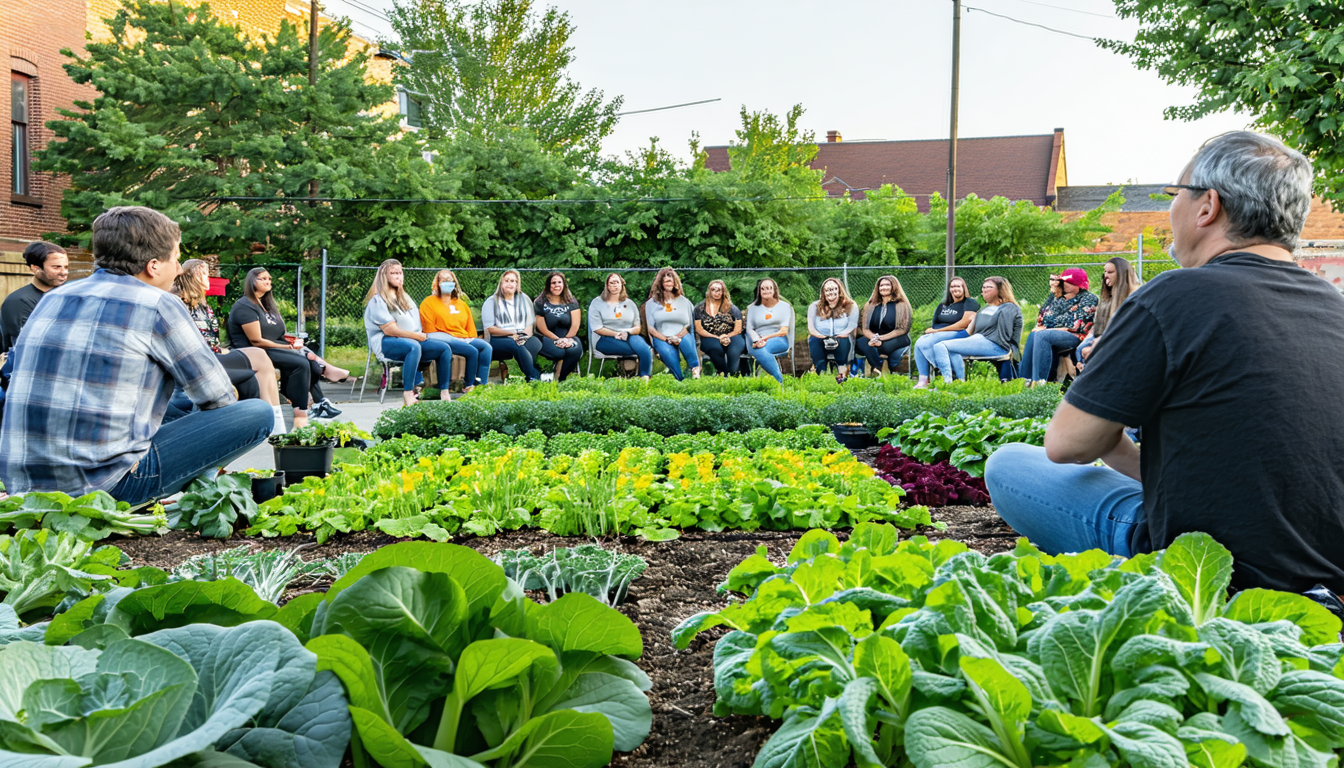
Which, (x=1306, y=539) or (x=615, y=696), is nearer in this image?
(x=615, y=696)

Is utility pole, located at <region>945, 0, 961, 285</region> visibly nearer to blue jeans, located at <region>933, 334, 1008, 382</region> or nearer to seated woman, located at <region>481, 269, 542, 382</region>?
blue jeans, located at <region>933, 334, 1008, 382</region>

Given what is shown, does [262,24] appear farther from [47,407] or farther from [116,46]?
[47,407]

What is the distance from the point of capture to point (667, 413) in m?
6.84

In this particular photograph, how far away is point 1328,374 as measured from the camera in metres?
1.86

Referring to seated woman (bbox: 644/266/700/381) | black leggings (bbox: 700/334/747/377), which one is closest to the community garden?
seated woman (bbox: 644/266/700/381)

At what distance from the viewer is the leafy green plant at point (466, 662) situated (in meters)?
1.29

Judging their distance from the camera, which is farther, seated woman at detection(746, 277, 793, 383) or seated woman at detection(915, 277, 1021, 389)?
seated woman at detection(746, 277, 793, 383)

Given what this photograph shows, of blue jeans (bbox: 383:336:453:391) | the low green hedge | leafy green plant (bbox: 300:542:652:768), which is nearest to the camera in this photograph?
leafy green plant (bbox: 300:542:652:768)

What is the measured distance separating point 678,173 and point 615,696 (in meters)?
16.1

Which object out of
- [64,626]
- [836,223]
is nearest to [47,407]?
[64,626]

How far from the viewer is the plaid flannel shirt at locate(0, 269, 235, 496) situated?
10.9 ft

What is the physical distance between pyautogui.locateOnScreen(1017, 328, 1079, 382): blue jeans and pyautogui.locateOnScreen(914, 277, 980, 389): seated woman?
931mm

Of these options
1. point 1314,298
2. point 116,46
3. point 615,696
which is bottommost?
point 615,696

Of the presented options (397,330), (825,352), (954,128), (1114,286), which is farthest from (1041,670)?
(954,128)
